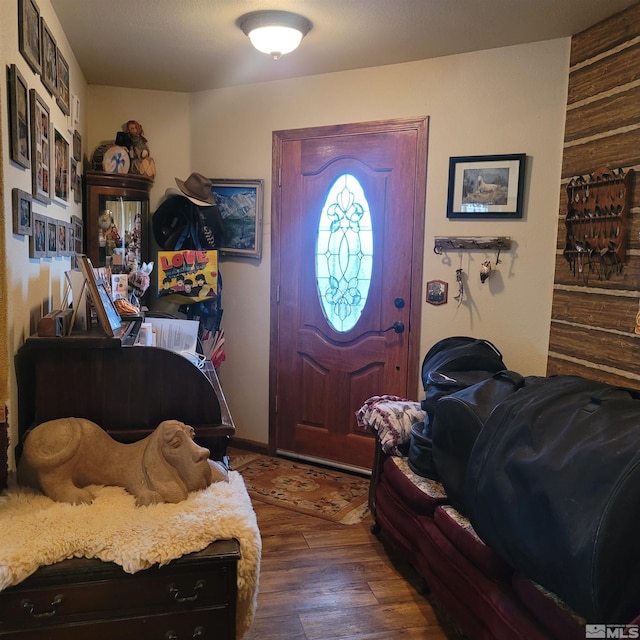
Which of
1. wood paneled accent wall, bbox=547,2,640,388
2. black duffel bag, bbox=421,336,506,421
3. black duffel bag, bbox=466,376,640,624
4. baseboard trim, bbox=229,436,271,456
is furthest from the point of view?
baseboard trim, bbox=229,436,271,456

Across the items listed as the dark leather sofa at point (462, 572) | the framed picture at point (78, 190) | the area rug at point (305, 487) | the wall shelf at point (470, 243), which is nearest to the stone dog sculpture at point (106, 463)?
the dark leather sofa at point (462, 572)

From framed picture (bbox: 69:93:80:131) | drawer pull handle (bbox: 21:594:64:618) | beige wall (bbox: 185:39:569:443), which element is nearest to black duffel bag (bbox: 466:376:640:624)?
drawer pull handle (bbox: 21:594:64:618)

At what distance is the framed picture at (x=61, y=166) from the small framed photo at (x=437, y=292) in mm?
1864

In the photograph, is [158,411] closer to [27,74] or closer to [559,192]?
[27,74]

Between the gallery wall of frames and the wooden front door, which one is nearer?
the gallery wall of frames

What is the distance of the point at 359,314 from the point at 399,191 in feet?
2.43

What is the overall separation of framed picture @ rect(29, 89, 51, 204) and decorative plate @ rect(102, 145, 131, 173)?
1.27 meters

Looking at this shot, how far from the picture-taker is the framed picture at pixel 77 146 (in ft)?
9.11

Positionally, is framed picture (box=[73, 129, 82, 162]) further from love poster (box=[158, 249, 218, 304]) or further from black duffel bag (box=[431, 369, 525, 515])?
black duffel bag (box=[431, 369, 525, 515])

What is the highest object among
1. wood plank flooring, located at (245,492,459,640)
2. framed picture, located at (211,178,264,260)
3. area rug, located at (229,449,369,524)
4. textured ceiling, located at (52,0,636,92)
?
textured ceiling, located at (52,0,636,92)

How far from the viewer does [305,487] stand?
3111 millimetres

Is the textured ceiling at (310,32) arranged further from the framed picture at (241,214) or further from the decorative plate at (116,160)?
the framed picture at (241,214)

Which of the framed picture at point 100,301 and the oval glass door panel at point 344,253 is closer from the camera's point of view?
the framed picture at point 100,301

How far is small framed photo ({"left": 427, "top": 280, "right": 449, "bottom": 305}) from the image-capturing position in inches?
118
